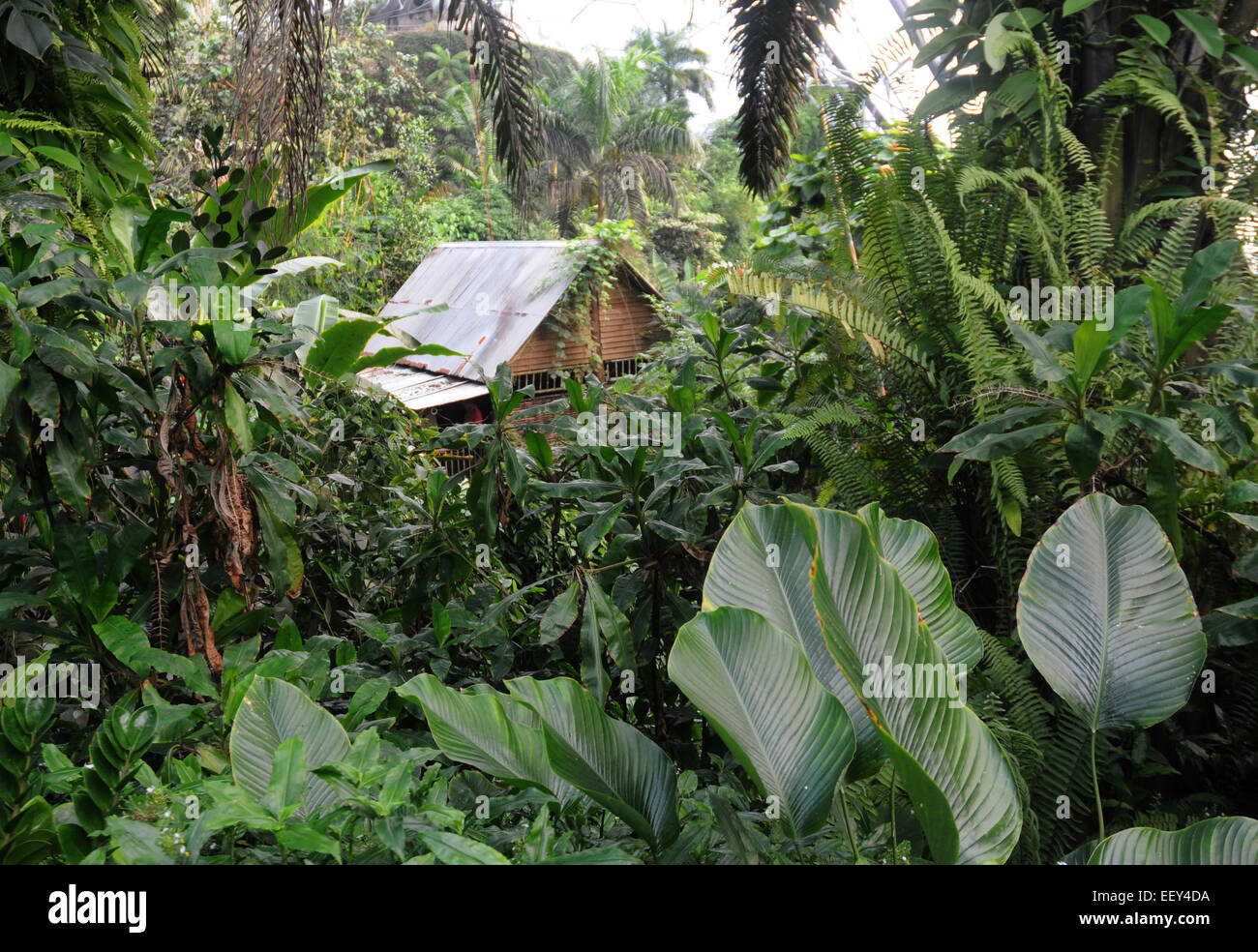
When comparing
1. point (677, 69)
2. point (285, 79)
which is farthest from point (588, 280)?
point (677, 69)

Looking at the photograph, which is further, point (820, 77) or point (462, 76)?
point (462, 76)

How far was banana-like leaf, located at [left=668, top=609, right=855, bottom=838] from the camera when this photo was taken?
0.95m

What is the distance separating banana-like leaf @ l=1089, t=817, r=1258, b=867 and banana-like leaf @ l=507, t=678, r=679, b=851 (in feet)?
1.52

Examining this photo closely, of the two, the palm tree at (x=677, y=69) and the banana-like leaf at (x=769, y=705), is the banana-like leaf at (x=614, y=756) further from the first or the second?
the palm tree at (x=677, y=69)

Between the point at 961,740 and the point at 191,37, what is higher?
the point at 191,37

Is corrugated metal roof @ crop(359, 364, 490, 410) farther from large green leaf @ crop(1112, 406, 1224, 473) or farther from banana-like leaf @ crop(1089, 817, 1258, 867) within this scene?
banana-like leaf @ crop(1089, 817, 1258, 867)

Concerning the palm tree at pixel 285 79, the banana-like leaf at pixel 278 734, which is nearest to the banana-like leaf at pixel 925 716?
the banana-like leaf at pixel 278 734

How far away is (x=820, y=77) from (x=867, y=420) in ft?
7.25

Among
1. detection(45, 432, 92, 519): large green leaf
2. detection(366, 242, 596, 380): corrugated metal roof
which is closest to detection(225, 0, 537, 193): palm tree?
detection(45, 432, 92, 519): large green leaf

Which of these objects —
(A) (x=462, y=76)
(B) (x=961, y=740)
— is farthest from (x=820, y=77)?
(A) (x=462, y=76)

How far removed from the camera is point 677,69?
83.4 feet

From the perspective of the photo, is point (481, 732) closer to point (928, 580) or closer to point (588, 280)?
point (928, 580)

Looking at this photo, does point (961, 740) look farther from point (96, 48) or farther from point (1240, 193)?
point (96, 48)
